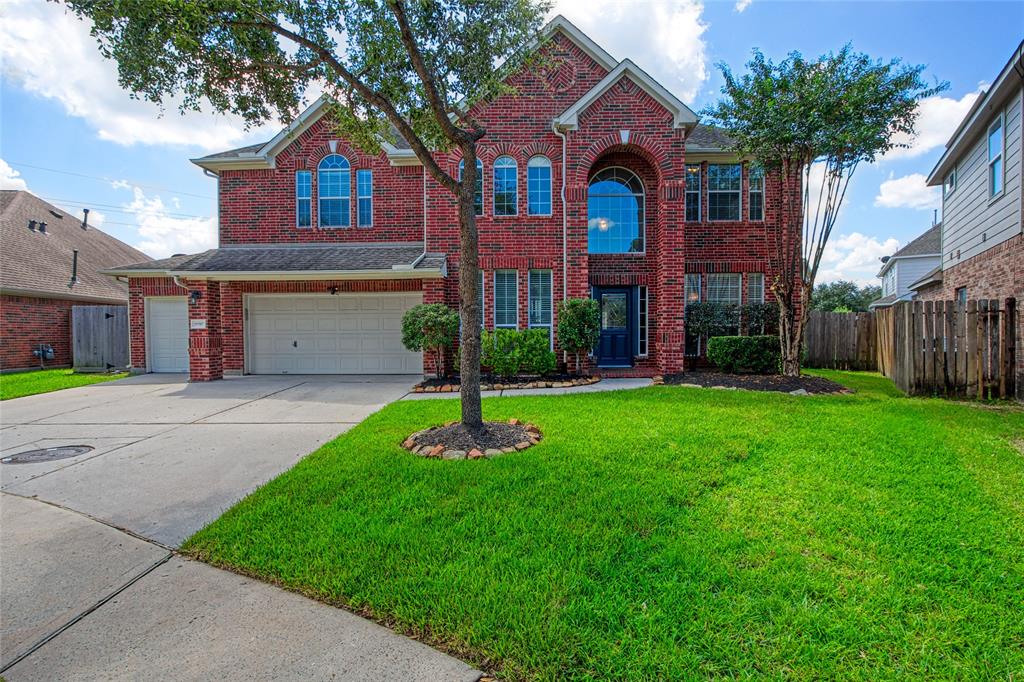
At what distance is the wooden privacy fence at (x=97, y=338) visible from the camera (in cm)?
1408

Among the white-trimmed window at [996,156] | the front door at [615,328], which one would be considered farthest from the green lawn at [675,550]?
the white-trimmed window at [996,156]

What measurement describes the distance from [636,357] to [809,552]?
366 inches

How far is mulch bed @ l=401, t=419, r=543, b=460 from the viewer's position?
500cm

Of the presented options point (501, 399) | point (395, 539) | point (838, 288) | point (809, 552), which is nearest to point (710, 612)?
point (809, 552)

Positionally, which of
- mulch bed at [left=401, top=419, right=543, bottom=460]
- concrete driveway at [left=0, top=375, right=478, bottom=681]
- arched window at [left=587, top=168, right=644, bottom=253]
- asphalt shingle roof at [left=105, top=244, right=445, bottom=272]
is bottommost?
concrete driveway at [left=0, top=375, right=478, bottom=681]

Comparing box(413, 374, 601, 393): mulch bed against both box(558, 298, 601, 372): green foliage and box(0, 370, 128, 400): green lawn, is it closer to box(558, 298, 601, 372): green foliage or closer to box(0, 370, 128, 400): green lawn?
box(558, 298, 601, 372): green foliage

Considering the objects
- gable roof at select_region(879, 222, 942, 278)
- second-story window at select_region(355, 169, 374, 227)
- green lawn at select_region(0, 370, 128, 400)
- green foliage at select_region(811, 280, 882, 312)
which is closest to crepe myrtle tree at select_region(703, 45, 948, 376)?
second-story window at select_region(355, 169, 374, 227)

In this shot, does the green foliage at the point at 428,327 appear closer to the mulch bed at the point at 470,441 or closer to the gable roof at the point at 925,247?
the mulch bed at the point at 470,441

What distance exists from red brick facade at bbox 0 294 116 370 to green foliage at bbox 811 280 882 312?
149 ft

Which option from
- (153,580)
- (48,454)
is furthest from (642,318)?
(48,454)

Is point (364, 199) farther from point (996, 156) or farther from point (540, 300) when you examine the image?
point (996, 156)

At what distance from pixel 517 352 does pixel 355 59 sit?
20.5 ft

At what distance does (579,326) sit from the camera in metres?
10.3

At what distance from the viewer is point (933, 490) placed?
3910mm
